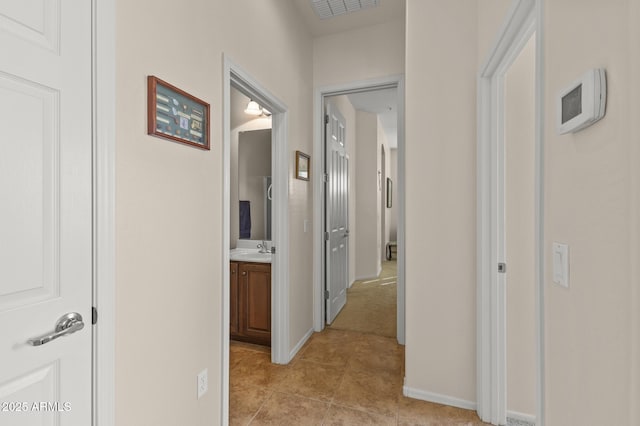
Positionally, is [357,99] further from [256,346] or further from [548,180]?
[548,180]

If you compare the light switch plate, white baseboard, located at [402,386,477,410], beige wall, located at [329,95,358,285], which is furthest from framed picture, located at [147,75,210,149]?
beige wall, located at [329,95,358,285]

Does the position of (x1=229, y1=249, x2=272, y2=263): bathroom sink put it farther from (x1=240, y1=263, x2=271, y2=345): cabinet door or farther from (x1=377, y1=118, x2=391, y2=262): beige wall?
(x1=377, y1=118, x2=391, y2=262): beige wall

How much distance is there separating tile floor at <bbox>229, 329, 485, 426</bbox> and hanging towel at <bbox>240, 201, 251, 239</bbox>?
115 cm

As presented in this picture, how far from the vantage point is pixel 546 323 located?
0.94m

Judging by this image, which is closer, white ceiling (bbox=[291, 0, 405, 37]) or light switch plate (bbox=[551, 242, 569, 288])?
light switch plate (bbox=[551, 242, 569, 288])

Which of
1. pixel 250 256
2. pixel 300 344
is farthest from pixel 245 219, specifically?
pixel 300 344

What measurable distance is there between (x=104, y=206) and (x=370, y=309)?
11.2 ft

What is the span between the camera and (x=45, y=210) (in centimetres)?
91

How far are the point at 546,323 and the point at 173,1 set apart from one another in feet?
6.23

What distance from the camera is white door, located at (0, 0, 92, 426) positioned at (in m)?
0.82

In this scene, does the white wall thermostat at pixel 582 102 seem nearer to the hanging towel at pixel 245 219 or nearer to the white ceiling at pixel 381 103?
the hanging towel at pixel 245 219

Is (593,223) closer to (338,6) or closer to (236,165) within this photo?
(338,6)

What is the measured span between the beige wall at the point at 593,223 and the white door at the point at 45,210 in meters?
1.43

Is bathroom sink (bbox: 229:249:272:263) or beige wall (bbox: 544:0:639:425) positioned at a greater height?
beige wall (bbox: 544:0:639:425)
